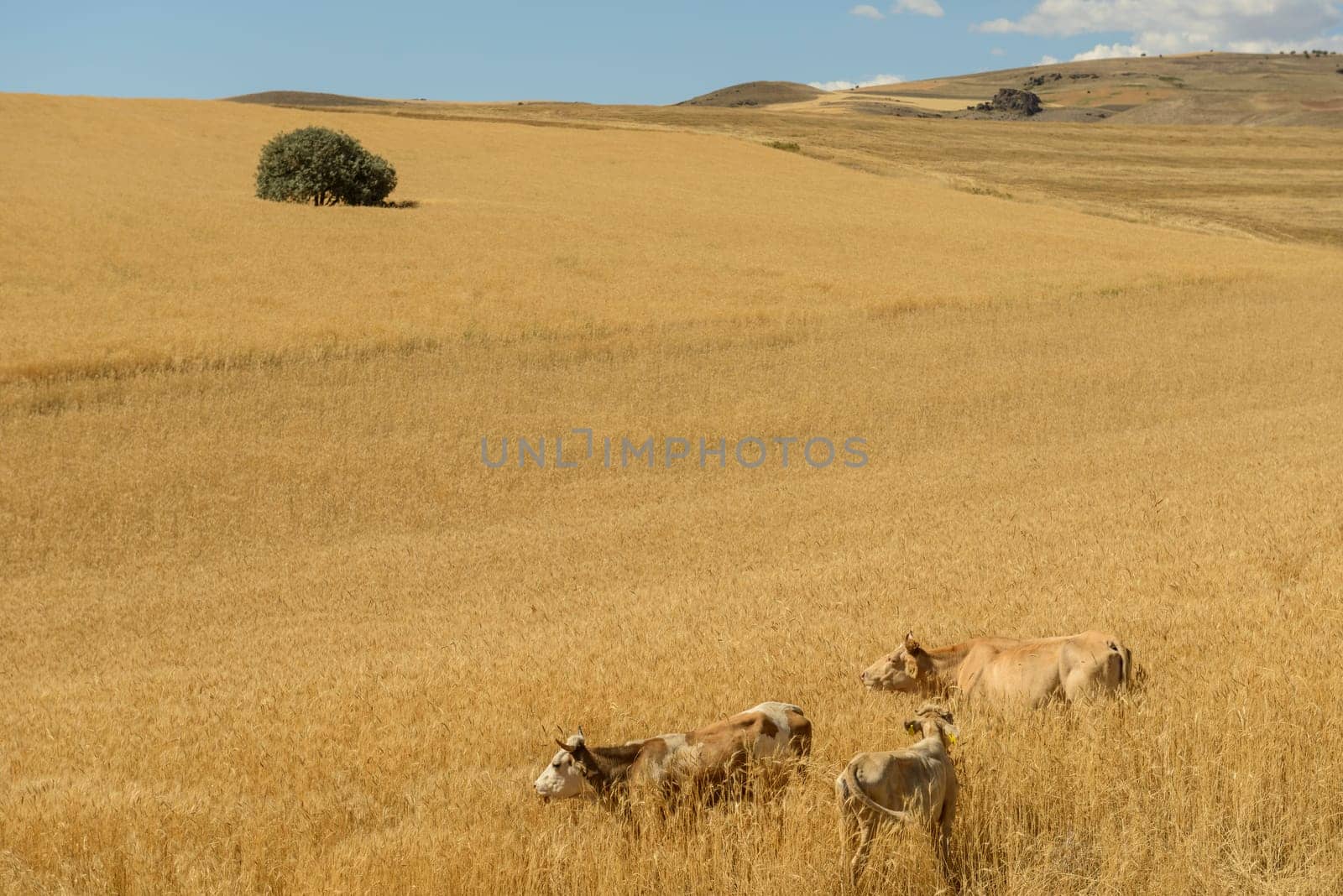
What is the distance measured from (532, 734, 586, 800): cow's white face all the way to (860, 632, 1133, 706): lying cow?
2.68 metres

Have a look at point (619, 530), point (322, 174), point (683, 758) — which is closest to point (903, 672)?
point (683, 758)

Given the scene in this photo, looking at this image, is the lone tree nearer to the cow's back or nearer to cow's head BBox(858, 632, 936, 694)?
cow's head BBox(858, 632, 936, 694)

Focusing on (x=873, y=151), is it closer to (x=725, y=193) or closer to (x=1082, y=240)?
(x=725, y=193)

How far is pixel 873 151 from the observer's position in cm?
7875

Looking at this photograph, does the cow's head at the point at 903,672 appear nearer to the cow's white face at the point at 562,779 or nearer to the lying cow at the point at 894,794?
the lying cow at the point at 894,794

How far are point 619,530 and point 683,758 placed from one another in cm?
1308

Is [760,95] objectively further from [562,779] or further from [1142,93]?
[562,779]

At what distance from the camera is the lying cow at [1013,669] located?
6.33m

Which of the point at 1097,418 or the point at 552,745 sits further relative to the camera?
the point at 1097,418

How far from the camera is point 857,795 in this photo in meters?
4.21

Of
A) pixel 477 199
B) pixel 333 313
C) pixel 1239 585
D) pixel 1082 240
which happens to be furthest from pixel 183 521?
pixel 1082 240

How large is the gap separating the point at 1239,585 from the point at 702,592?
5.89m
